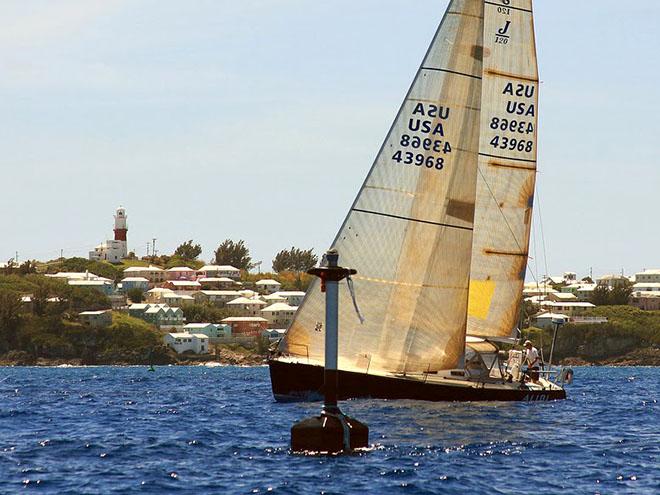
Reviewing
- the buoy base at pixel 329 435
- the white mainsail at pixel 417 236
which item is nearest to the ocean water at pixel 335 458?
the buoy base at pixel 329 435

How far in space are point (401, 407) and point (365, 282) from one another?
6.02 m

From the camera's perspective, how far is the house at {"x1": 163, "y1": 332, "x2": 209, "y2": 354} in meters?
174

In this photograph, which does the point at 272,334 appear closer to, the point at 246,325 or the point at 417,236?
the point at 246,325

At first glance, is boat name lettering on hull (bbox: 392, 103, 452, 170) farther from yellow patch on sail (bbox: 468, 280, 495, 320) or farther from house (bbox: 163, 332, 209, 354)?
house (bbox: 163, 332, 209, 354)

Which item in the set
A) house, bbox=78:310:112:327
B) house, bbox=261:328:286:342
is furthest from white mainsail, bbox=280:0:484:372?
house, bbox=261:328:286:342

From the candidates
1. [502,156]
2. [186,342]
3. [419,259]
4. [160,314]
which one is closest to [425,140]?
[419,259]

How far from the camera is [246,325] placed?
192 metres

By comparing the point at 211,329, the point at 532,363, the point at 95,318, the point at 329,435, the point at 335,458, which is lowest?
the point at 211,329

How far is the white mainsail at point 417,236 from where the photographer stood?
169 ft

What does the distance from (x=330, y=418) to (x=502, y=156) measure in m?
27.1

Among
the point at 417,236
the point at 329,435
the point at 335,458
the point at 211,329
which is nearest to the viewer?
the point at 335,458

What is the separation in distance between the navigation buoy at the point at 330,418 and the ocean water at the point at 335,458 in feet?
1.94

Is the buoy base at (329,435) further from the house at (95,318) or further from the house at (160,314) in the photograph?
the house at (160,314)

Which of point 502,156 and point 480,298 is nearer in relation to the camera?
point 480,298
